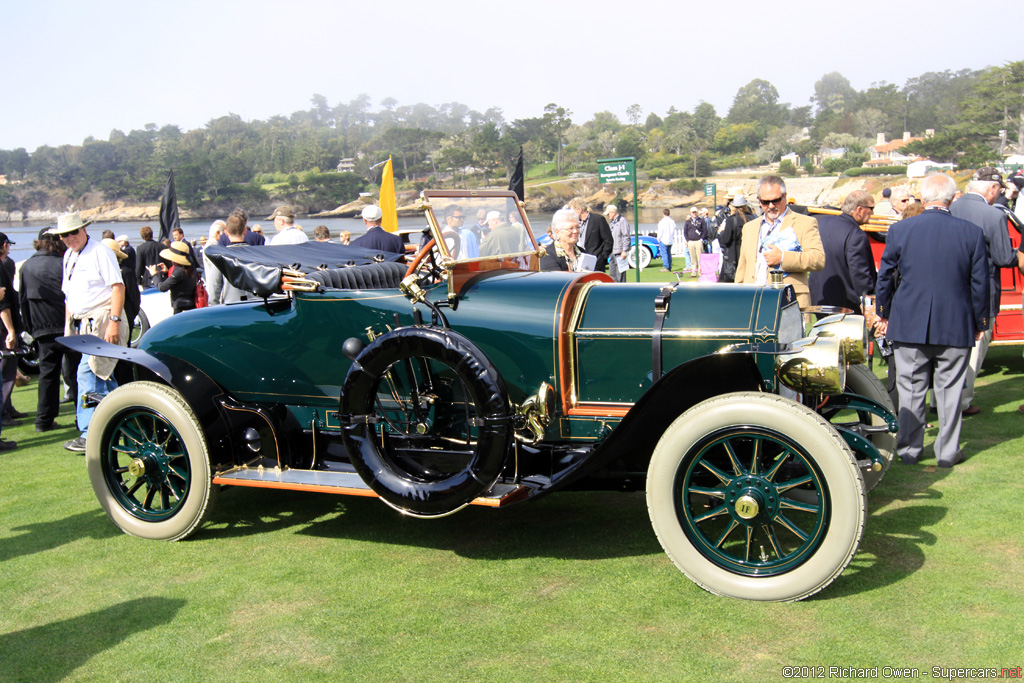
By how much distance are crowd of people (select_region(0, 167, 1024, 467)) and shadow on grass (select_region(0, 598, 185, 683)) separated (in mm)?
1688

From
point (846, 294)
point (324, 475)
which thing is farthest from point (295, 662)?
point (846, 294)

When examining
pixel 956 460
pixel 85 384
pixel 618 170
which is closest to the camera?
pixel 956 460

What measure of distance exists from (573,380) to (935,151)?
84.7 meters

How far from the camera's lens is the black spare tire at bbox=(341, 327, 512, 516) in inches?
134

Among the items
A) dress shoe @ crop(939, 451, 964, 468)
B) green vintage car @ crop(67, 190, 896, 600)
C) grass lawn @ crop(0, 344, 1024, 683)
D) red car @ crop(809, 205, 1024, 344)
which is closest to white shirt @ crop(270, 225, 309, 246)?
green vintage car @ crop(67, 190, 896, 600)

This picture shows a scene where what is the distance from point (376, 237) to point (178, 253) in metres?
1.94

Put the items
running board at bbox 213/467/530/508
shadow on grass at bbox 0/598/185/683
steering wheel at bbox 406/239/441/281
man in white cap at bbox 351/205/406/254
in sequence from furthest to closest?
man in white cap at bbox 351/205/406/254 < steering wheel at bbox 406/239/441/281 < running board at bbox 213/467/530/508 < shadow on grass at bbox 0/598/185/683

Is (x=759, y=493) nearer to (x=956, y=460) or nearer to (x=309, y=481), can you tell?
(x=309, y=481)

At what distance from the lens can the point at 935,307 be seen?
4.56 metres

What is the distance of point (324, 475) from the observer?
399 centimetres

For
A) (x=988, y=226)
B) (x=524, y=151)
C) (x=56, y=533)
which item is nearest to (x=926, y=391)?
(x=988, y=226)

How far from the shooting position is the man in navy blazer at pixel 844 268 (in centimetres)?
579

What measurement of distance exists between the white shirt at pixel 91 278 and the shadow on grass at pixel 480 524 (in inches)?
78.8

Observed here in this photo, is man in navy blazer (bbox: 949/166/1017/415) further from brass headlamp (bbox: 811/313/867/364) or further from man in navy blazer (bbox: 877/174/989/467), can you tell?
brass headlamp (bbox: 811/313/867/364)
